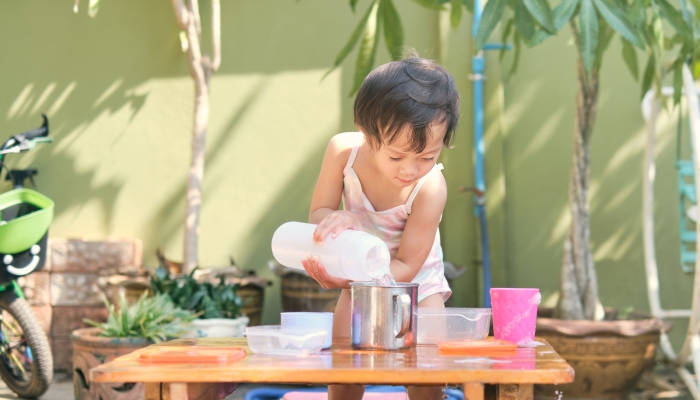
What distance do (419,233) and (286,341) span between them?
0.63m

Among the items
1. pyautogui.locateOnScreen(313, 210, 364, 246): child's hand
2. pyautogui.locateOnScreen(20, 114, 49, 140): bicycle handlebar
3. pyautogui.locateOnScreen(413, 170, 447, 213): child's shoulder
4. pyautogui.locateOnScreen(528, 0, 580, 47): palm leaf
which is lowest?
pyautogui.locateOnScreen(313, 210, 364, 246): child's hand

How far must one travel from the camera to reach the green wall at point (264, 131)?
3760 millimetres

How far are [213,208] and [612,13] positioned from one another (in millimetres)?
2266

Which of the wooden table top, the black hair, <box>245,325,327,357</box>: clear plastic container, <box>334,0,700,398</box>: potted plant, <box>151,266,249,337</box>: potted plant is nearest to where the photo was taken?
the wooden table top

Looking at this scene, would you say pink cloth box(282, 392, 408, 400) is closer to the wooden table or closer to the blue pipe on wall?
the blue pipe on wall

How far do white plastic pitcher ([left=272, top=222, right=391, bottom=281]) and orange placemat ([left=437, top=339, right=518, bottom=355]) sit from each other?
25cm

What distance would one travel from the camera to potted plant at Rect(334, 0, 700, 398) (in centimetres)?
247

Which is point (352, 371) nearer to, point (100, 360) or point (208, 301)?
point (100, 360)

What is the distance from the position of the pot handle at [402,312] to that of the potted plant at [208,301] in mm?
1622

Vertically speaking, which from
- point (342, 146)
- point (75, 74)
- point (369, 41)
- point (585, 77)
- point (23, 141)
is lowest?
point (342, 146)

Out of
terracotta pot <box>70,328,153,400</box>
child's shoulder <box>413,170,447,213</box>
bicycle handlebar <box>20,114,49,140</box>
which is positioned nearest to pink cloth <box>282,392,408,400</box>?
terracotta pot <box>70,328,153,400</box>

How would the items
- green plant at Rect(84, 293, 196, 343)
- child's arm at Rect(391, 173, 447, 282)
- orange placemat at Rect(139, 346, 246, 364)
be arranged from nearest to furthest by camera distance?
orange placemat at Rect(139, 346, 246, 364)
child's arm at Rect(391, 173, 447, 282)
green plant at Rect(84, 293, 196, 343)

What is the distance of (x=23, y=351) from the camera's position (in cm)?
316

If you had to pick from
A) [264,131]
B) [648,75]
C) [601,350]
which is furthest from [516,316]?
[264,131]
